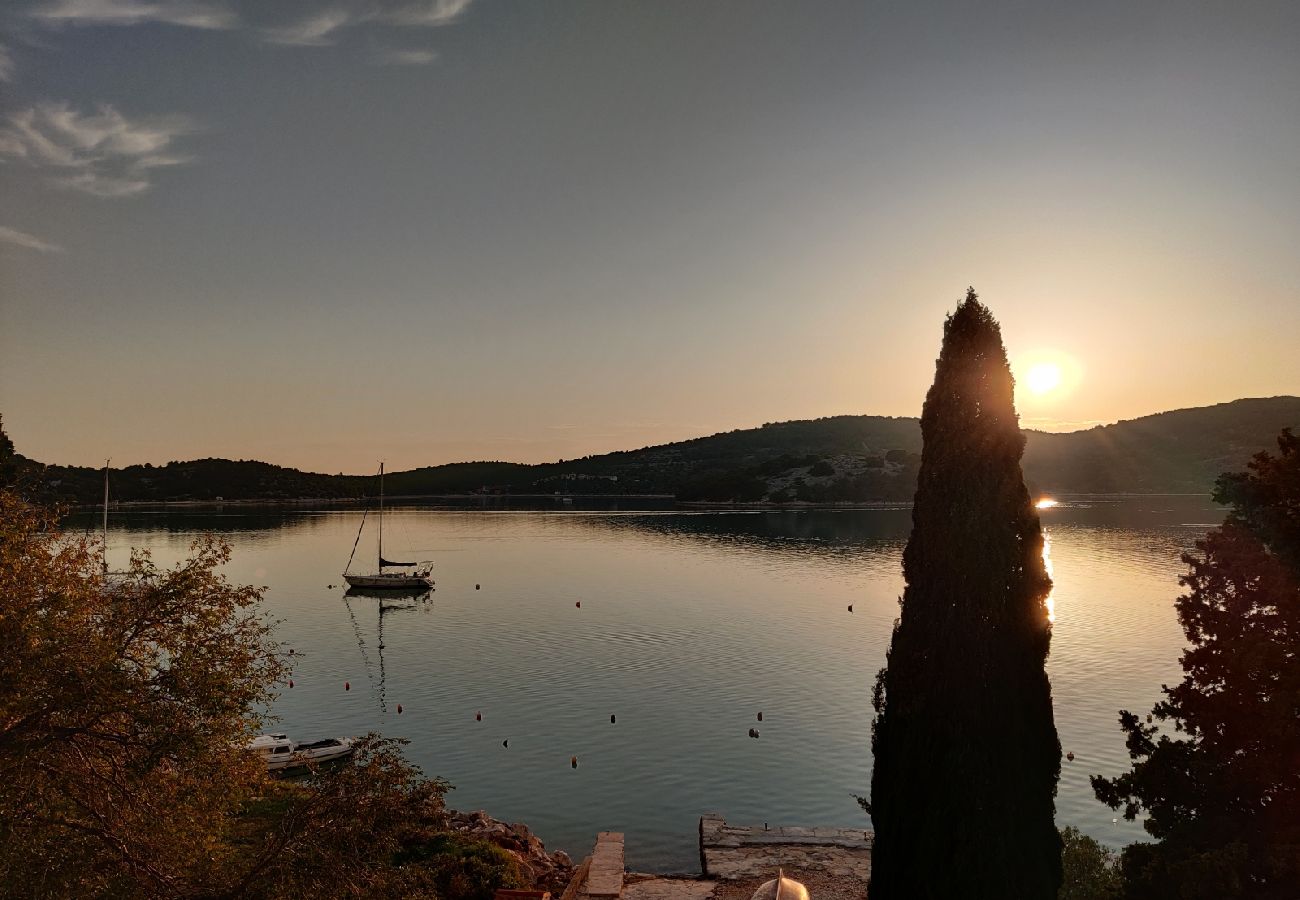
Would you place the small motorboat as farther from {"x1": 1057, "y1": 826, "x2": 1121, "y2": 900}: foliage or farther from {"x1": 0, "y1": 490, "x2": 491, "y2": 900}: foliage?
{"x1": 1057, "y1": 826, "x2": 1121, "y2": 900}: foliage

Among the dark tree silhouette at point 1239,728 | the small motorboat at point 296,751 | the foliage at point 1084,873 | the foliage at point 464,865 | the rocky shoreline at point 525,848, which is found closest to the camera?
the dark tree silhouette at point 1239,728

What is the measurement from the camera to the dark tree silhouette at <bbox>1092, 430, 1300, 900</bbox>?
15297mm

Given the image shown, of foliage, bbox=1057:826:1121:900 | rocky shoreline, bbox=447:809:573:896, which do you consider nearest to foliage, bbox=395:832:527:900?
rocky shoreline, bbox=447:809:573:896

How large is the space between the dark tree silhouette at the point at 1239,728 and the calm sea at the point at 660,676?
68.1 feet

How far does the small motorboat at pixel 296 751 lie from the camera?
42812 millimetres

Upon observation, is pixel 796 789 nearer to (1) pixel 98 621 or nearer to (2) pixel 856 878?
(2) pixel 856 878

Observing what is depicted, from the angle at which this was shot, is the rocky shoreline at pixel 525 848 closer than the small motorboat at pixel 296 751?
Yes

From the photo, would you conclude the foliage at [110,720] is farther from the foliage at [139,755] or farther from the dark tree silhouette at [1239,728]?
the dark tree silhouette at [1239,728]

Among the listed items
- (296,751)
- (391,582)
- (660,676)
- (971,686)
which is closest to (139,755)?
(971,686)

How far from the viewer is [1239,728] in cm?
1633

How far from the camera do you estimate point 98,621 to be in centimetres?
1777

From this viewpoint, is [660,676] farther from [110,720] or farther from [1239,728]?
[110,720]

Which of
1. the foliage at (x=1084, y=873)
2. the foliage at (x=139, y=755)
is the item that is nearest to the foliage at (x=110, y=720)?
the foliage at (x=139, y=755)

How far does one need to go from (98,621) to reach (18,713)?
321 centimetres
